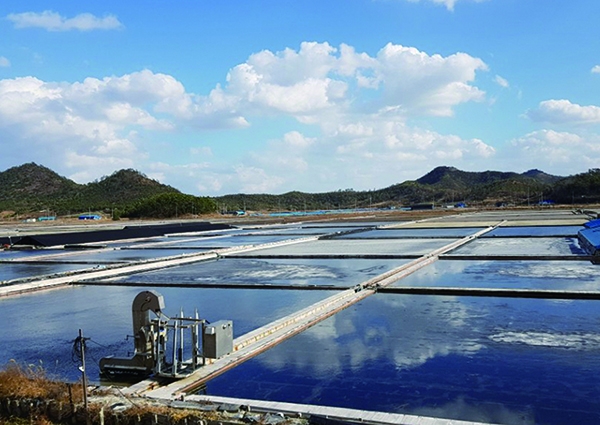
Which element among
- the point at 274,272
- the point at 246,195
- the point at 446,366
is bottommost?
the point at 446,366

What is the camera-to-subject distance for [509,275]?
44.3 ft

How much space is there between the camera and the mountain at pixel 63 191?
312 feet

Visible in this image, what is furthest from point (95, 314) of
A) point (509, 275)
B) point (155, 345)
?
point (509, 275)

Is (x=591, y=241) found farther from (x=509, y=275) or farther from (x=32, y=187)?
(x=32, y=187)

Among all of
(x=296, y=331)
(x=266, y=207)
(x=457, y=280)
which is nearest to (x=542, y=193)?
(x=266, y=207)

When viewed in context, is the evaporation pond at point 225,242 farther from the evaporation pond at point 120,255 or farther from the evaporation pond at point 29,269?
the evaporation pond at point 29,269

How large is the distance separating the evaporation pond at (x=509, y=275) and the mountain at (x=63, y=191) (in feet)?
273

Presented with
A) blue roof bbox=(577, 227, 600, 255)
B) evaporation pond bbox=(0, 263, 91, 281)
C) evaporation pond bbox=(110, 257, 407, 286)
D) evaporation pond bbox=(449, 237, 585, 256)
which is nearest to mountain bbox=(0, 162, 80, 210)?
evaporation pond bbox=(0, 263, 91, 281)

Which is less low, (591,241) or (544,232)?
(591,241)

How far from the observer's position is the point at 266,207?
399 feet

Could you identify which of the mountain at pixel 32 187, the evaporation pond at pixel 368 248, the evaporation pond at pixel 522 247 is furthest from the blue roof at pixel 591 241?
the mountain at pixel 32 187

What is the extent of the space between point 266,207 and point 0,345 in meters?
113

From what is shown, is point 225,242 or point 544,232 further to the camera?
point 225,242

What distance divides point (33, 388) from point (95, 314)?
4.88m
